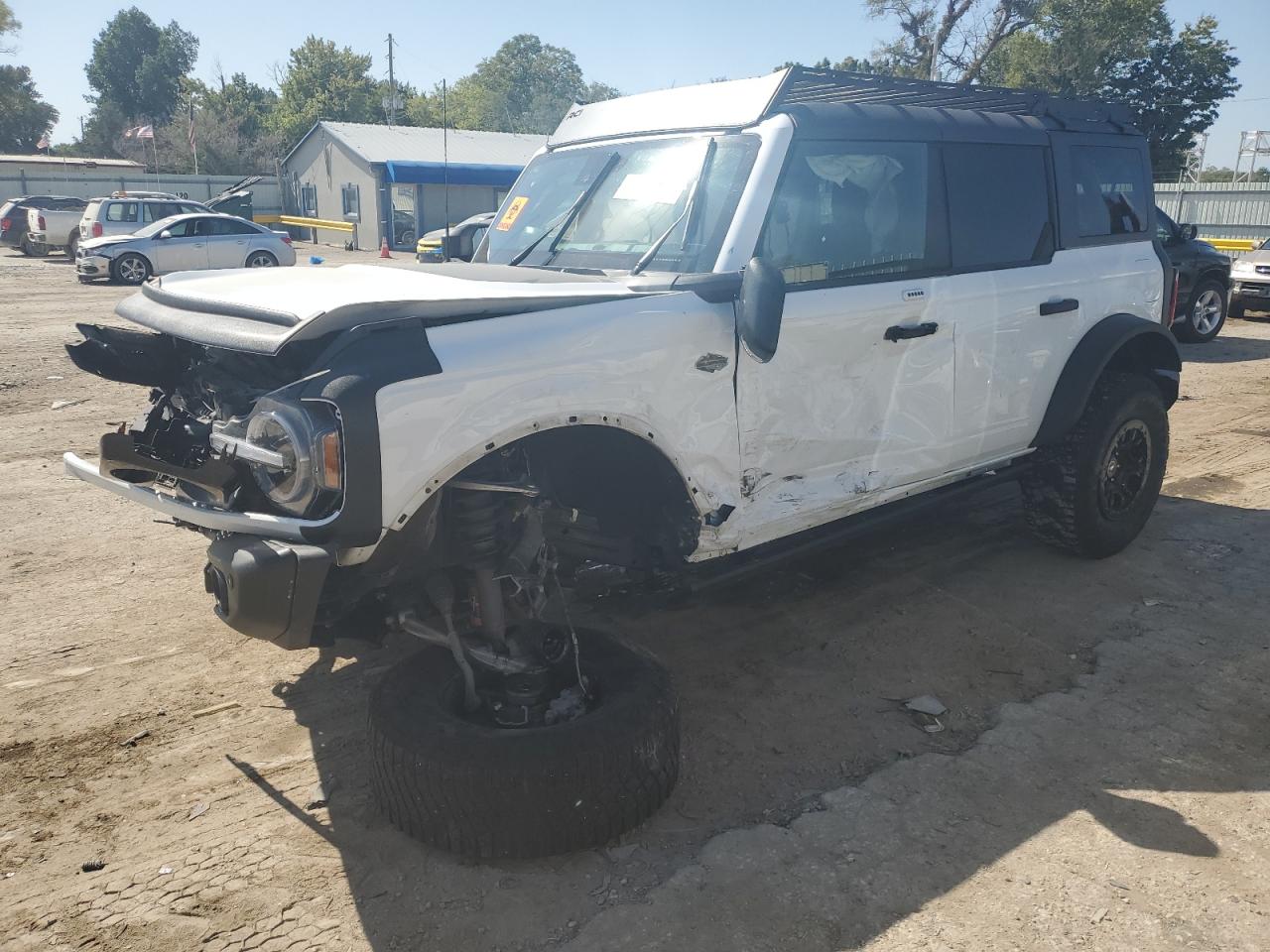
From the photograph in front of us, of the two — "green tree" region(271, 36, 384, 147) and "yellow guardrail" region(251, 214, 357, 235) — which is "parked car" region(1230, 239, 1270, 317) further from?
"green tree" region(271, 36, 384, 147)

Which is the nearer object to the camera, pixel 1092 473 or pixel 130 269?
pixel 1092 473

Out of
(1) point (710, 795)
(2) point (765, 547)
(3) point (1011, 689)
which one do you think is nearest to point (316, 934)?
(1) point (710, 795)

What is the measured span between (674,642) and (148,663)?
7.31ft

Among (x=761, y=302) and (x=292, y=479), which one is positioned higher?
(x=761, y=302)

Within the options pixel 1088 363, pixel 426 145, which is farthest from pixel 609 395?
pixel 426 145

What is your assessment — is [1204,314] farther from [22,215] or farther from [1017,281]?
[22,215]

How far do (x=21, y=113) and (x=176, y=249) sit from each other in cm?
5896

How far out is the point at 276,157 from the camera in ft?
182

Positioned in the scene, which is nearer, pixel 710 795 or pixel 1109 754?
pixel 710 795

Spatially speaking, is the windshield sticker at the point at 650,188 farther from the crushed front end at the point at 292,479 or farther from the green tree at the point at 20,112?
the green tree at the point at 20,112

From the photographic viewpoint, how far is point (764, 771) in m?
3.45

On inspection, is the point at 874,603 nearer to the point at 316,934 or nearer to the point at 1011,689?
the point at 1011,689

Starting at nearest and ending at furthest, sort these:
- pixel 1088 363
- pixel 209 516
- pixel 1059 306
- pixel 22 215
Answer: pixel 209 516 → pixel 1059 306 → pixel 1088 363 → pixel 22 215

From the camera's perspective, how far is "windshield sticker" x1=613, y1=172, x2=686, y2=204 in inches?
152
